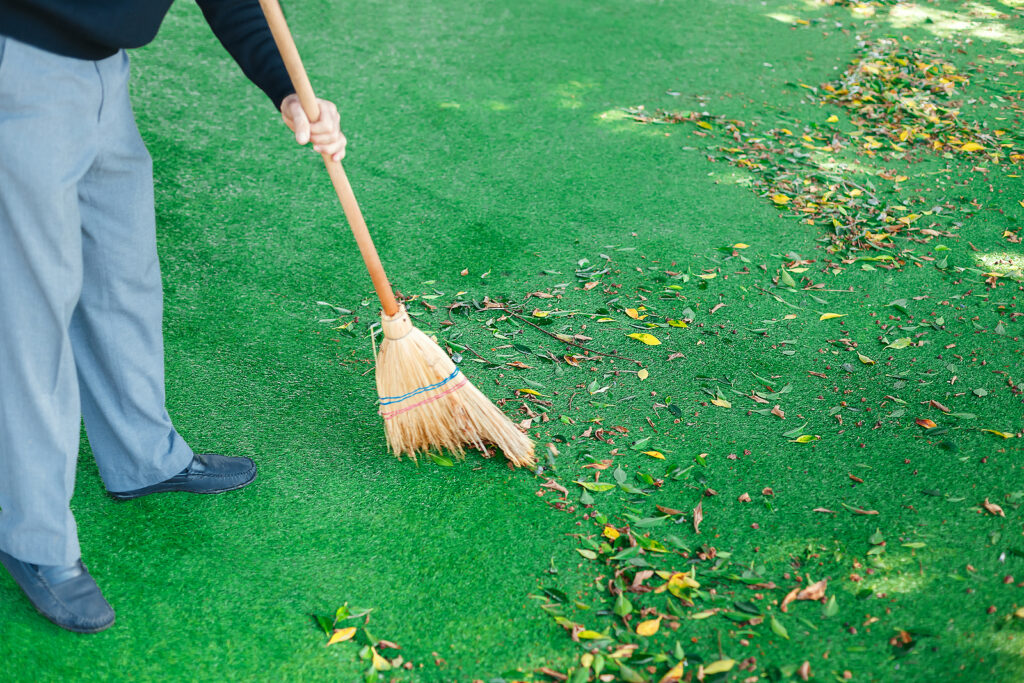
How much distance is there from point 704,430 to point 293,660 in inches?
53.9

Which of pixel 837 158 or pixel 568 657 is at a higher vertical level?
pixel 837 158

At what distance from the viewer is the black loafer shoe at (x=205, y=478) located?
212 centimetres

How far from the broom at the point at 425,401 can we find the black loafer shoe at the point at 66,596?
839mm

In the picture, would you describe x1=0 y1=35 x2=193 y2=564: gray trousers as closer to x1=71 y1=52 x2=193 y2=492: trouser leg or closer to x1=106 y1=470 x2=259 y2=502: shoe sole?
x1=71 y1=52 x2=193 y2=492: trouser leg

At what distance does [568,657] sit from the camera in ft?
5.74

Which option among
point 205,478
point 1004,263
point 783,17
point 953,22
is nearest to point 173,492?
point 205,478

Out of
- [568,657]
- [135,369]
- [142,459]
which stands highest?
[135,369]

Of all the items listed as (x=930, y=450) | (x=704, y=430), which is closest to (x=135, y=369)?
(x=704, y=430)

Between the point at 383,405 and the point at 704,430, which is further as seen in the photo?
the point at 704,430

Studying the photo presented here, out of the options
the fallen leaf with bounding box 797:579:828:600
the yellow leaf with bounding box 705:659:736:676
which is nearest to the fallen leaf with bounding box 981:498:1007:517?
the fallen leaf with bounding box 797:579:828:600

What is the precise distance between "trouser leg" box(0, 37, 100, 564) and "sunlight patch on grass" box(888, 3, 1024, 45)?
636 cm

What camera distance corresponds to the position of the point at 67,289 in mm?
1618

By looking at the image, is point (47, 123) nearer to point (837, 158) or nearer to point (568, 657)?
point (568, 657)

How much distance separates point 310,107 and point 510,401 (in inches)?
45.3
